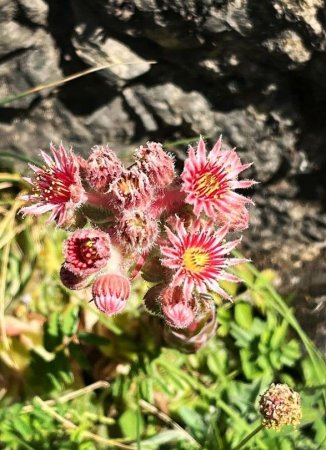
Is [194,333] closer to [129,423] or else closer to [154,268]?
[154,268]

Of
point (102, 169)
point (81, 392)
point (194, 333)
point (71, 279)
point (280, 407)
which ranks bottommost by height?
point (81, 392)

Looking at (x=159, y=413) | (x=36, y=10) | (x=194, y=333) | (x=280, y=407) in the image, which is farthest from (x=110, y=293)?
(x=36, y=10)

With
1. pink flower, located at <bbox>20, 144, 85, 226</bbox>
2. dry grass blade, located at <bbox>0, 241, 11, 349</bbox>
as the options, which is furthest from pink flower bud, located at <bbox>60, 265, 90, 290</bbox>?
dry grass blade, located at <bbox>0, 241, 11, 349</bbox>

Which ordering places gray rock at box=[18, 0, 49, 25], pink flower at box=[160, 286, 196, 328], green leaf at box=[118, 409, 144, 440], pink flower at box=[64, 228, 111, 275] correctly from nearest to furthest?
pink flower at box=[64, 228, 111, 275] < pink flower at box=[160, 286, 196, 328] < gray rock at box=[18, 0, 49, 25] < green leaf at box=[118, 409, 144, 440]

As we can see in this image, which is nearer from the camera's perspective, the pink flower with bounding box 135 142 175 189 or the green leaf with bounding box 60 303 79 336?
the pink flower with bounding box 135 142 175 189

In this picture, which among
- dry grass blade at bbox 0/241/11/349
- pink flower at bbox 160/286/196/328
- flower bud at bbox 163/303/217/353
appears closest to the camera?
pink flower at bbox 160/286/196/328

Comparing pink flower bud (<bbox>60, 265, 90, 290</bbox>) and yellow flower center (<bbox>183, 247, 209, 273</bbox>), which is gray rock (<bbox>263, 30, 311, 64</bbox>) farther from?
pink flower bud (<bbox>60, 265, 90, 290</bbox>)
